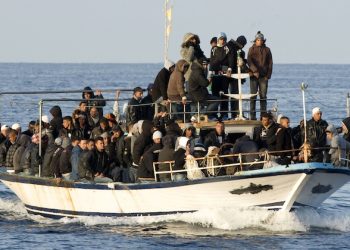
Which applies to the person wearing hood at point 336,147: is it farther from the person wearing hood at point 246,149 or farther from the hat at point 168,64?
the hat at point 168,64

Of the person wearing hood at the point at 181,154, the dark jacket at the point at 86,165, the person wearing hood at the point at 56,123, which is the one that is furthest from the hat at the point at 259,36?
the person wearing hood at the point at 56,123

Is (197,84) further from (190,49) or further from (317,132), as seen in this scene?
(317,132)

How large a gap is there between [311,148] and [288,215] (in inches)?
69.0

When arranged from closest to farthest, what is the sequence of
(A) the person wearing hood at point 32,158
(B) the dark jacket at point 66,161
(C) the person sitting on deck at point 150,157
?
(C) the person sitting on deck at point 150,157 < (B) the dark jacket at point 66,161 < (A) the person wearing hood at point 32,158

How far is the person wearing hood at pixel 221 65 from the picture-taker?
98.4 ft

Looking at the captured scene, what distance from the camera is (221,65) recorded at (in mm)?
30062

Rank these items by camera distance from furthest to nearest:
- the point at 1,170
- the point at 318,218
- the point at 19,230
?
the point at 1,170, the point at 19,230, the point at 318,218

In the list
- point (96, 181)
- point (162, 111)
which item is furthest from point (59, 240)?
point (162, 111)

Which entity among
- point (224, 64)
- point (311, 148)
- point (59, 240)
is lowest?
point (59, 240)

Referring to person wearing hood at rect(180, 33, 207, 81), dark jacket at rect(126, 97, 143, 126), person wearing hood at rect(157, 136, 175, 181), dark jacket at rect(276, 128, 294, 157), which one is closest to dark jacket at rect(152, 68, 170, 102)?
dark jacket at rect(126, 97, 143, 126)

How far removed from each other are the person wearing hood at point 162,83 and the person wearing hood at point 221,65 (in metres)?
0.98

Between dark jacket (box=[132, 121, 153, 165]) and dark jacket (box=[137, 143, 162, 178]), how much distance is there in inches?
12.2

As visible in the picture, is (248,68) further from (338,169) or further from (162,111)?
(338,169)

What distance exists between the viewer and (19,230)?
29562 millimetres
